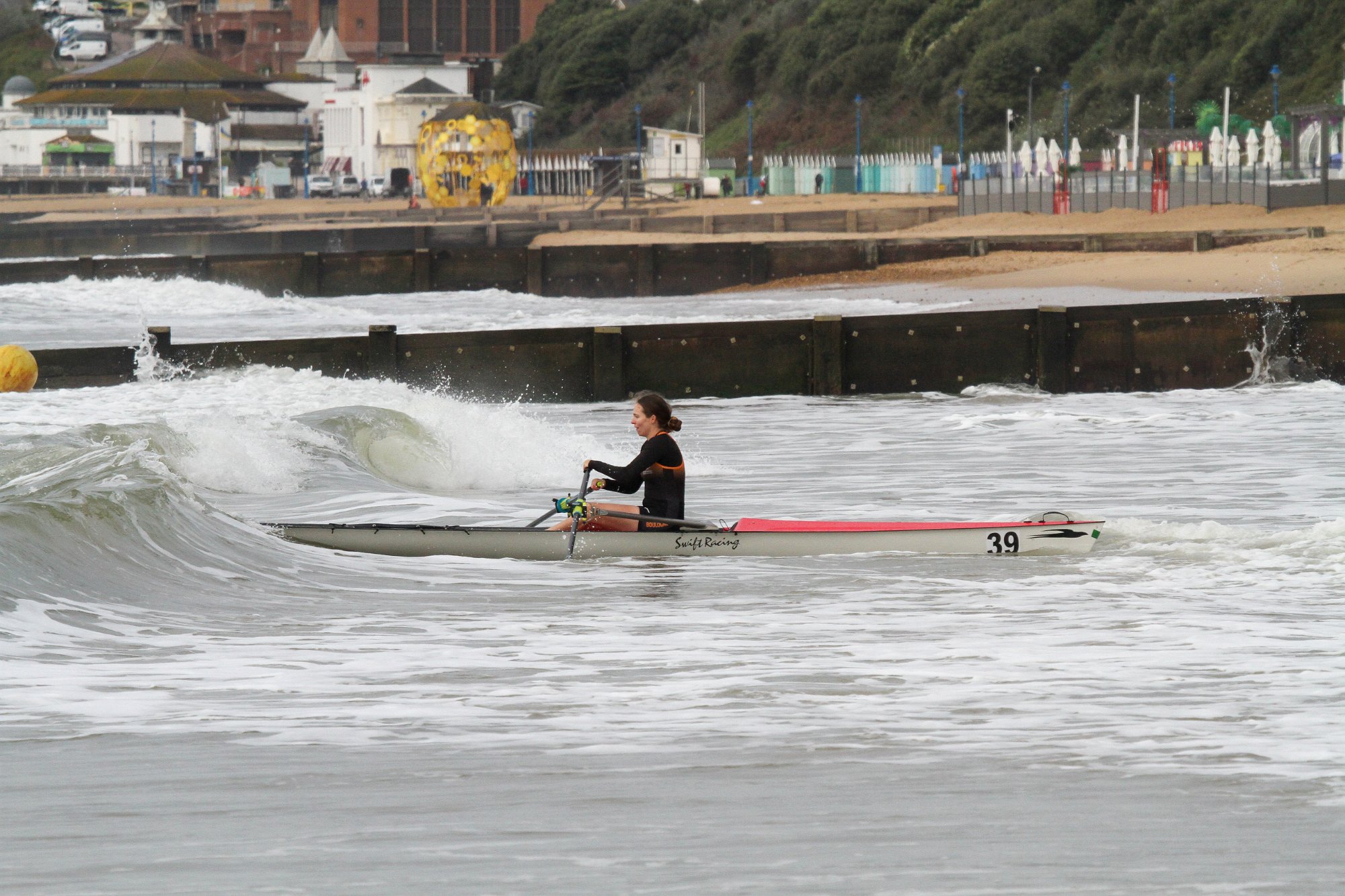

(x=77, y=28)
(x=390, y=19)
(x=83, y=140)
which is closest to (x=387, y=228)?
(x=83, y=140)

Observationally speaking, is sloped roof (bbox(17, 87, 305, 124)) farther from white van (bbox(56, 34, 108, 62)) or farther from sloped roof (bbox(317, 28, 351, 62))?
white van (bbox(56, 34, 108, 62))

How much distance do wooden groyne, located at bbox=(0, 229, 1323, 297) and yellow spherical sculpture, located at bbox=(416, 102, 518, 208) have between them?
75.2 ft

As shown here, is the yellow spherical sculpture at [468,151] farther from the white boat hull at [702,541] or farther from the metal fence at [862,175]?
the white boat hull at [702,541]

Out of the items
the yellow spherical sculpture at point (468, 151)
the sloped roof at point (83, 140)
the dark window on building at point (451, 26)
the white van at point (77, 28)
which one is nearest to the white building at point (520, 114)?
the dark window on building at point (451, 26)

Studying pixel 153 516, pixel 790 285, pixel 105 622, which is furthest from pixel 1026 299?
pixel 105 622

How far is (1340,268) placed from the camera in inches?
932

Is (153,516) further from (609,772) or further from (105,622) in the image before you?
(609,772)

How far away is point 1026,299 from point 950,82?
4740 centimetres

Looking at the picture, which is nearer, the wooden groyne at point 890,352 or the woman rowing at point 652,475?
the woman rowing at point 652,475

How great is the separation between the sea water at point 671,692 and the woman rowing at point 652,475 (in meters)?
0.47

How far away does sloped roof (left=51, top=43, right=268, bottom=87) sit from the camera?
397 feet

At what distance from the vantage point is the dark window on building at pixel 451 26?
12988 centimetres

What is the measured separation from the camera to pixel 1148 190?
36562mm

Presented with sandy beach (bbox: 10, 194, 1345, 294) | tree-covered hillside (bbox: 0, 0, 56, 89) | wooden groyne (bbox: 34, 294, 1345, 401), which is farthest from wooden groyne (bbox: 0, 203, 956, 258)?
tree-covered hillside (bbox: 0, 0, 56, 89)
